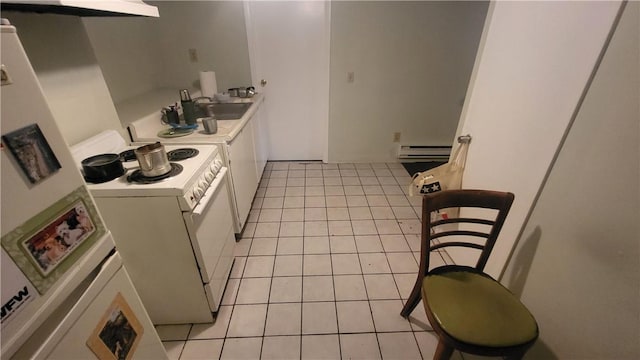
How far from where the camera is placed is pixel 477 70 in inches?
62.6

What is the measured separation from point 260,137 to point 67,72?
1663mm

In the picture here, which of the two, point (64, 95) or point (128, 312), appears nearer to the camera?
point (128, 312)

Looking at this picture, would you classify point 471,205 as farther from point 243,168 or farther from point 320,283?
point 243,168

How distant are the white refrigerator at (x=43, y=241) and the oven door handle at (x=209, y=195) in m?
0.41

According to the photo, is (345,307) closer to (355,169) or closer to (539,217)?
(539,217)

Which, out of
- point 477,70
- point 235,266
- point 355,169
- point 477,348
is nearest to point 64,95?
point 235,266

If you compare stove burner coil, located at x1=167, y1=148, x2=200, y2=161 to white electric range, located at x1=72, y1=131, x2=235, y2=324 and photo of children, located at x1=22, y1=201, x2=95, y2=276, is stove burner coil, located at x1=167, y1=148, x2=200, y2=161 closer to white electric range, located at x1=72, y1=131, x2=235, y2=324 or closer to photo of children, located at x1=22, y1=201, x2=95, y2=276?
white electric range, located at x1=72, y1=131, x2=235, y2=324

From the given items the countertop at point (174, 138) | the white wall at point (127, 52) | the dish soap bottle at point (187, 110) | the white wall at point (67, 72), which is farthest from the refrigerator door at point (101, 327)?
the white wall at point (127, 52)

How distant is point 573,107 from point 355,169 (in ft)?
7.60

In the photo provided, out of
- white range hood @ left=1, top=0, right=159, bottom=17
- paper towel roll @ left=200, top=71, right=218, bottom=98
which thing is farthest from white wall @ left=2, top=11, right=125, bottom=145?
paper towel roll @ left=200, top=71, right=218, bottom=98

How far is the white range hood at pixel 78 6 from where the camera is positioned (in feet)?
2.89

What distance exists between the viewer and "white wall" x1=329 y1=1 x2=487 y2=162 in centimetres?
266

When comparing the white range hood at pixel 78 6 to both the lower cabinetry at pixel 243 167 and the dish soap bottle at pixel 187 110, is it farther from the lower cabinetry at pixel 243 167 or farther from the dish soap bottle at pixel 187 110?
the lower cabinetry at pixel 243 167

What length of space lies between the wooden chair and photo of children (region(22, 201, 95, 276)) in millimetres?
1189
